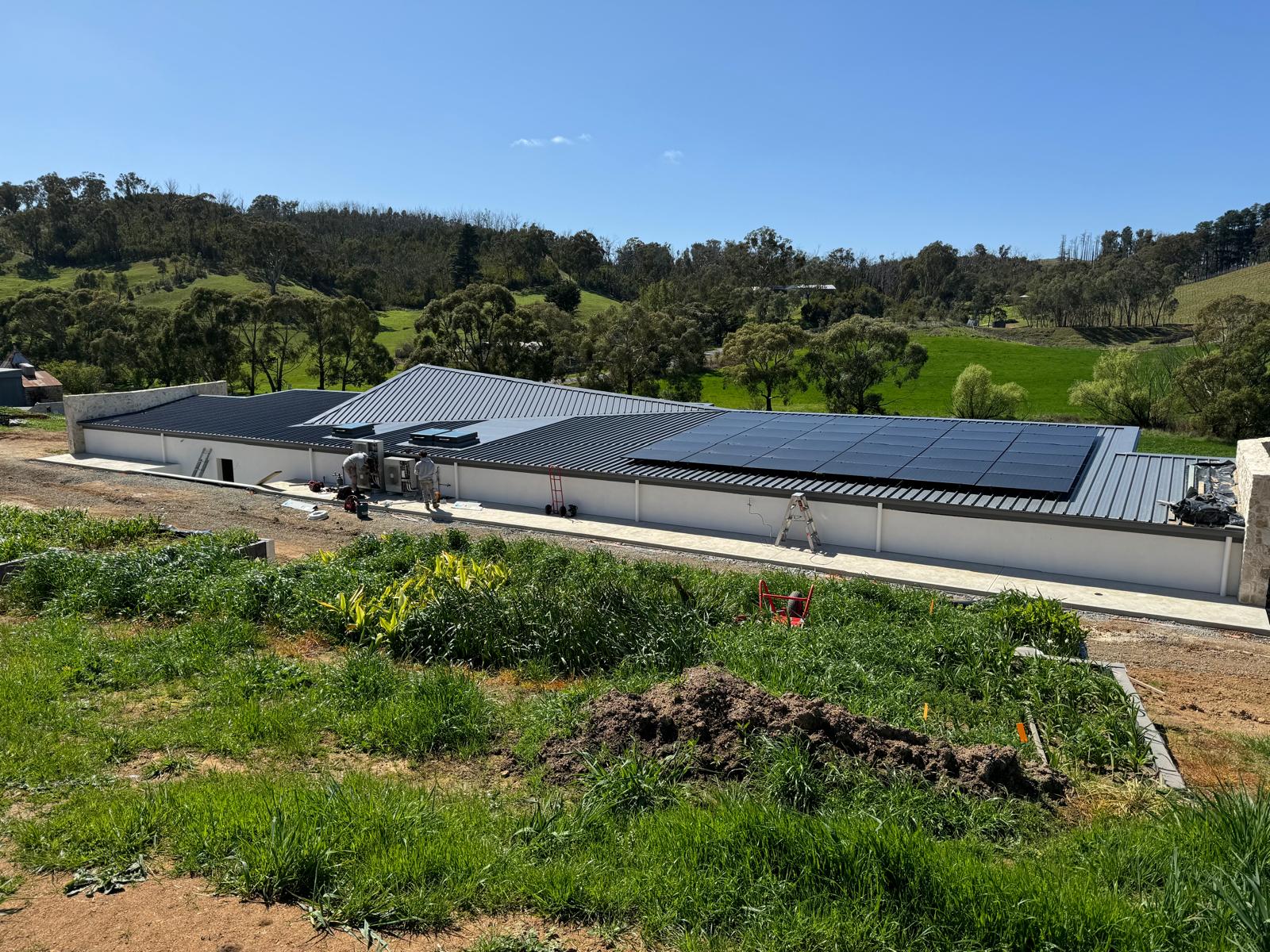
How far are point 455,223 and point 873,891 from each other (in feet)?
529

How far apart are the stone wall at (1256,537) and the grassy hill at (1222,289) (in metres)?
107

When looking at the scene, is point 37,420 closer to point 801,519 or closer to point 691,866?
point 801,519

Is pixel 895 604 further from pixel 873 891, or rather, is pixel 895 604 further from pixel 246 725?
pixel 246 725

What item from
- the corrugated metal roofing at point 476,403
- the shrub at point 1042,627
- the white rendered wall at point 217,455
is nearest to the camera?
the shrub at point 1042,627

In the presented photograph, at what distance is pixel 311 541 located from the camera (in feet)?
69.0

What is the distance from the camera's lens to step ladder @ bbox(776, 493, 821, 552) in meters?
20.5

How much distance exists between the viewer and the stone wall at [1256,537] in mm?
15742

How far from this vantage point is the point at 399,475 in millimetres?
27016

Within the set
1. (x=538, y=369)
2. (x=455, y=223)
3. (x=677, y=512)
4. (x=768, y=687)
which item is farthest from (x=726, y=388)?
(x=455, y=223)

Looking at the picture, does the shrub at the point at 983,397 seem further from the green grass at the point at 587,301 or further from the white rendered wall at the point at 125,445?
the green grass at the point at 587,301

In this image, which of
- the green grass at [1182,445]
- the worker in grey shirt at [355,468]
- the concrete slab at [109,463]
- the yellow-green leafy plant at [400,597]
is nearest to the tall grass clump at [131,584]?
the yellow-green leafy plant at [400,597]

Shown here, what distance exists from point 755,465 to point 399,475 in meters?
11.8

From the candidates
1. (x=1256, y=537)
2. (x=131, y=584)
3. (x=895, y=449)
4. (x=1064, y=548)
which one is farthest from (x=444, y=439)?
(x=1256, y=537)

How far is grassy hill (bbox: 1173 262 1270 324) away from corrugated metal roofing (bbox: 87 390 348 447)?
109 meters
